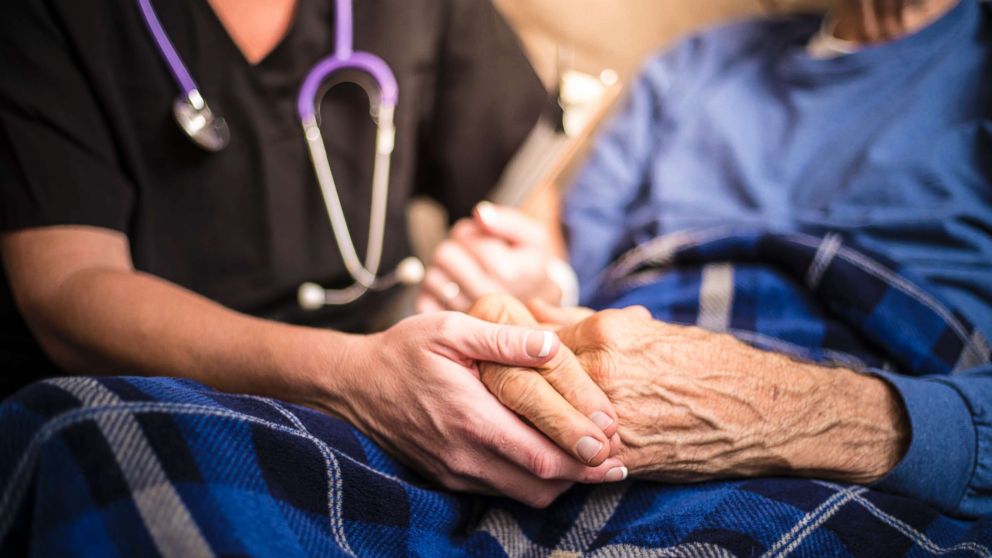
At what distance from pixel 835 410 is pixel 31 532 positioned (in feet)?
2.04

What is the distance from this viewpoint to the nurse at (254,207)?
0.54m

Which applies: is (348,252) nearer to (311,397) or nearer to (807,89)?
(311,397)

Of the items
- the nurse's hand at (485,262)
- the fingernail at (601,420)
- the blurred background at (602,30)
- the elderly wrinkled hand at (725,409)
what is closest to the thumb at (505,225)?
the nurse's hand at (485,262)

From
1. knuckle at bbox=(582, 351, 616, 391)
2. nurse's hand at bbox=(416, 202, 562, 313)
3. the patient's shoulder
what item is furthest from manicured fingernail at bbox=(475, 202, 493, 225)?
the patient's shoulder

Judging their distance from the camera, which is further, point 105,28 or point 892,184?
point 892,184

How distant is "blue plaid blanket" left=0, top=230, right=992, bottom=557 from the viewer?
0.41 metres

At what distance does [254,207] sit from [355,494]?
1.44 feet

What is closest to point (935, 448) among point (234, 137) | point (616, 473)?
point (616, 473)

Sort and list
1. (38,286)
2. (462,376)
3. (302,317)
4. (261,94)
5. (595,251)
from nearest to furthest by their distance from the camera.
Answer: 1. (462,376)
2. (38,286)
3. (261,94)
4. (302,317)
5. (595,251)

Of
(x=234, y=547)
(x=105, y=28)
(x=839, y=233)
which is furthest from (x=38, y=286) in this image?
(x=839, y=233)

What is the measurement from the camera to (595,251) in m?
1.01

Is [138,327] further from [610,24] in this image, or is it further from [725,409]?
[610,24]

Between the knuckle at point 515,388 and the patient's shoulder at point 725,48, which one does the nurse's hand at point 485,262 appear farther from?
the patient's shoulder at point 725,48

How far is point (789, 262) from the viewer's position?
0.78 metres
